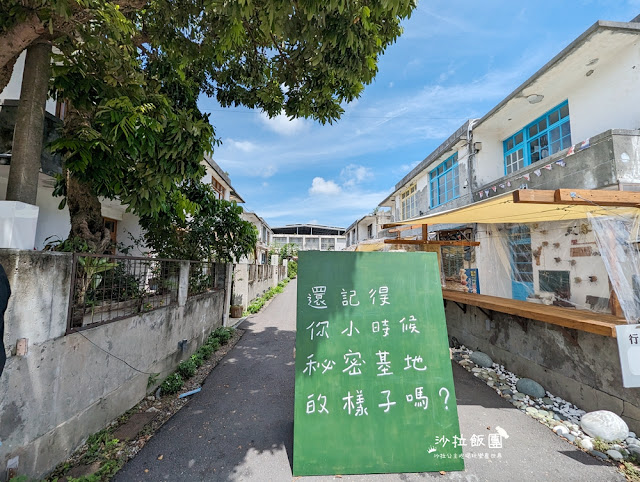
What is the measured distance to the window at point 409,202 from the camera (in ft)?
47.5

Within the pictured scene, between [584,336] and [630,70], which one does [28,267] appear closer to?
[584,336]

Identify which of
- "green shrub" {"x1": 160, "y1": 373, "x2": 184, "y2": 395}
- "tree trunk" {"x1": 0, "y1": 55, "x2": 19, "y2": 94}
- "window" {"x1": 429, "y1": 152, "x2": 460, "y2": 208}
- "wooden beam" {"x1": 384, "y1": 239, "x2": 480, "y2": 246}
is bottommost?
"green shrub" {"x1": 160, "y1": 373, "x2": 184, "y2": 395}

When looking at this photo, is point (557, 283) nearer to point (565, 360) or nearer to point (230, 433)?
point (565, 360)

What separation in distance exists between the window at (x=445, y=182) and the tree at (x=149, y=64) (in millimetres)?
6726

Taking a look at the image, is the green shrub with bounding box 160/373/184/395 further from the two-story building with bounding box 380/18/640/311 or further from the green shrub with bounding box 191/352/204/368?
the two-story building with bounding box 380/18/640/311

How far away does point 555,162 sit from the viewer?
5570 millimetres

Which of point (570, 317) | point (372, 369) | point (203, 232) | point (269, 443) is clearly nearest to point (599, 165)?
point (570, 317)

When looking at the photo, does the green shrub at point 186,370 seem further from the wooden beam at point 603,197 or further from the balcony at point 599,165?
the balcony at point 599,165

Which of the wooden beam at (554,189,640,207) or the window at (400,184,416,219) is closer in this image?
the wooden beam at (554,189,640,207)

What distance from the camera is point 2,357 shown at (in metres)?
1.81

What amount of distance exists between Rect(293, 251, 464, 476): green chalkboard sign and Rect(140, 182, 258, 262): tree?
4.35 m

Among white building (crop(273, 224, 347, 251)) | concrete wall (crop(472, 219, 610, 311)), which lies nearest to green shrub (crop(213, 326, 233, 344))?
concrete wall (crop(472, 219, 610, 311))

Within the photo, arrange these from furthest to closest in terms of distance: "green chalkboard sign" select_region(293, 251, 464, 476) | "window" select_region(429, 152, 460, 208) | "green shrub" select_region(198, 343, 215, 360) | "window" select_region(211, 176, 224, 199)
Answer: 1. "window" select_region(211, 176, 224, 199)
2. "window" select_region(429, 152, 460, 208)
3. "green shrub" select_region(198, 343, 215, 360)
4. "green chalkboard sign" select_region(293, 251, 464, 476)

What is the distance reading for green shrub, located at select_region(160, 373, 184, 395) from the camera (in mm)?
4238
